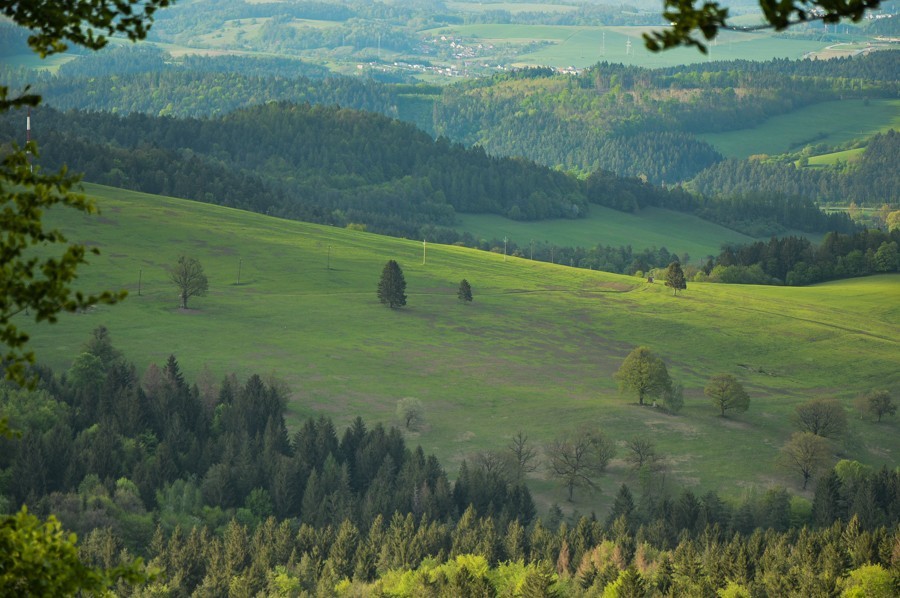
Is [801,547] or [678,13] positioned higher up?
[678,13]

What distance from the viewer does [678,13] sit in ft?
64.4

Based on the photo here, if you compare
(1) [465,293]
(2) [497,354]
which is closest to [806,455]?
(2) [497,354]

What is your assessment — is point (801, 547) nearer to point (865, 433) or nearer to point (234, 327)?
point (865, 433)

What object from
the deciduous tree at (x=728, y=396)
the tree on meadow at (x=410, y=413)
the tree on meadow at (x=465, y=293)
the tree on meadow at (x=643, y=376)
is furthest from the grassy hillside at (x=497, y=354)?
the tree on meadow at (x=643, y=376)

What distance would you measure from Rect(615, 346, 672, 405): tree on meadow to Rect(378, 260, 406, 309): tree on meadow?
1759 inches

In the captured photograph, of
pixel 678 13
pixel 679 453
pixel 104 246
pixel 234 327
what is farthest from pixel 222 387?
pixel 678 13

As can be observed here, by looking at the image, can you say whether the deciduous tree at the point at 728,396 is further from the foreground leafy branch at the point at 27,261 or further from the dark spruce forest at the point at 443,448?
the foreground leafy branch at the point at 27,261

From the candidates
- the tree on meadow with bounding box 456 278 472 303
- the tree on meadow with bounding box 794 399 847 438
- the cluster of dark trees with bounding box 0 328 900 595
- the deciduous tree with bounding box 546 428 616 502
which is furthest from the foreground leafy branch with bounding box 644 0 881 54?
the tree on meadow with bounding box 456 278 472 303

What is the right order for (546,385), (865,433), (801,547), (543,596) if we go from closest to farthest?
(543,596), (801,547), (865,433), (546,385)

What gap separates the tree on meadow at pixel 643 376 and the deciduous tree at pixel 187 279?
59890 millimetres

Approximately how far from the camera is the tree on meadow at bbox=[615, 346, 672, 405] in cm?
14688

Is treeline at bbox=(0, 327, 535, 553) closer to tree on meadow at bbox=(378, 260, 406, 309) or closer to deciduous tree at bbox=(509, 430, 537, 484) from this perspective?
deciduous tree at bbox=(509, 430, 537, 484)

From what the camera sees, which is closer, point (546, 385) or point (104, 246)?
point (546, 385)

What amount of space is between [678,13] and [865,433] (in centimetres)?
13202
